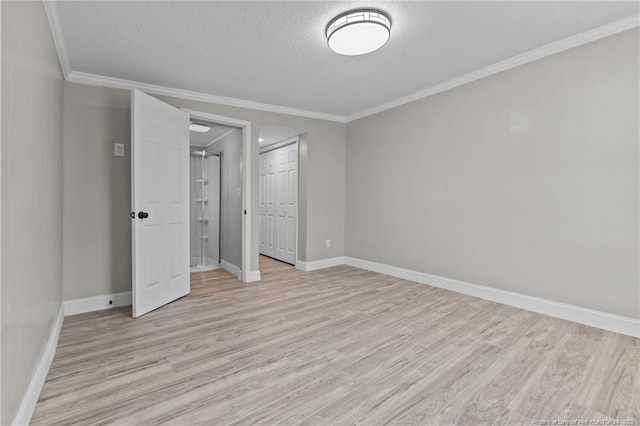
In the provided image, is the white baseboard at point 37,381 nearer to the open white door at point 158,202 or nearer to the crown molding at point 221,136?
the open white door at point 158,202

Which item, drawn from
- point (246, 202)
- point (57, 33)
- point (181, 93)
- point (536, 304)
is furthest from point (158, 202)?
point (536, 304)

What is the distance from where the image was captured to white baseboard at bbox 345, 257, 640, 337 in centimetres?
234

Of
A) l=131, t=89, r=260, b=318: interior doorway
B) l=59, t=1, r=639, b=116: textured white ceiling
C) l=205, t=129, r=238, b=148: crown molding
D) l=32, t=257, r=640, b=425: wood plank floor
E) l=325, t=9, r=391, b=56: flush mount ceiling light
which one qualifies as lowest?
l=32, t=257, r=640, b=425: wood plank floor

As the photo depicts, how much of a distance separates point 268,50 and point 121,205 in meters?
2.22

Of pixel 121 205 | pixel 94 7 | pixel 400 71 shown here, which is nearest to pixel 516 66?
pixel 400 71

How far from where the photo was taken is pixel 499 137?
3.05m

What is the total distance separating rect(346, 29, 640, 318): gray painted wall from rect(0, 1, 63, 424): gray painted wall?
360 cm

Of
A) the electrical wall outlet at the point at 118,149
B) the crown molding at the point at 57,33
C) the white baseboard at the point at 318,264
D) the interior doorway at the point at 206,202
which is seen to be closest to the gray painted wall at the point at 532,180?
the white baseboard at the point at 318,264

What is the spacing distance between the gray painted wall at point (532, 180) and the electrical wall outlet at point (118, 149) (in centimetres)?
328

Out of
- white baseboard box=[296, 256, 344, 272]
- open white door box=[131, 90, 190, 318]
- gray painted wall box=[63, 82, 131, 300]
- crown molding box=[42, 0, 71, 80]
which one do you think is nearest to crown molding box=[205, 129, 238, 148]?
open white door box=[131, 90, 190, 318]

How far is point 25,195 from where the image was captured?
1450 millimetres

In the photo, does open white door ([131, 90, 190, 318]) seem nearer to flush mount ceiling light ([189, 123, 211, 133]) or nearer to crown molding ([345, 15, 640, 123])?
flush mount ceiling light ([189, 123, 211, 133])

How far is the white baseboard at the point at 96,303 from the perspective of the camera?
287cm

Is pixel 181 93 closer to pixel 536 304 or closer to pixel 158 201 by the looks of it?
pixel 158 201
